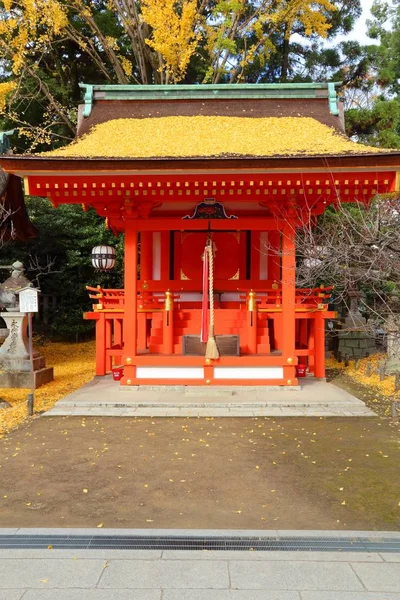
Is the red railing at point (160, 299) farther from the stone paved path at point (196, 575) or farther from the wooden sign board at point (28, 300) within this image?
the stone paved path at point (196, 575)

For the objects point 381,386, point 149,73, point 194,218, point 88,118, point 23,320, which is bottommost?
point 381,386

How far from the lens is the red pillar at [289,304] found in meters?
9.98

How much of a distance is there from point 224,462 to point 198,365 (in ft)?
13.9

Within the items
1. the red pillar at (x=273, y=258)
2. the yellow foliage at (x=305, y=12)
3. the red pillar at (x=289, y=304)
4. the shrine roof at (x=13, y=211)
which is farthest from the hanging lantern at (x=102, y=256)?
the yellow foliage at (x=305, y=12)

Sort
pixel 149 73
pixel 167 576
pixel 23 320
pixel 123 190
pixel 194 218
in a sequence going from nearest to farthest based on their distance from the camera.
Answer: pixel 167 576, pixel 123 190, pixel 194 218, pixel 23 320, pixel 149 73

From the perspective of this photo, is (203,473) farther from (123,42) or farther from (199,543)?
(123,42)

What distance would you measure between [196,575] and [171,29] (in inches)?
734

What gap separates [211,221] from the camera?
1048cm

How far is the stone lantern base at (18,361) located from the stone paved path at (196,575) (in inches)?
321

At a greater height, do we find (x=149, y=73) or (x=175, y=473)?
(x=149, y=73)

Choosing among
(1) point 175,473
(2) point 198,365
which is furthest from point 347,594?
(2) point 198,365

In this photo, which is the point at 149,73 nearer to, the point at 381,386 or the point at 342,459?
the point at 381,386

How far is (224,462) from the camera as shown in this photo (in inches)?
236

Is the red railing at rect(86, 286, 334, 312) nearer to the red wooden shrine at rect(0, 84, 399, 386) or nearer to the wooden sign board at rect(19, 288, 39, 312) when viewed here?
the red wooden shrine at rect(0, 84, 399, 386)
